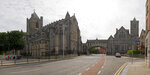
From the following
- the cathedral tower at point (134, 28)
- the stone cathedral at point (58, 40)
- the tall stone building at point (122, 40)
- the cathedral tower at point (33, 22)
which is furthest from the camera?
the cathedral tower at point (33, 22)

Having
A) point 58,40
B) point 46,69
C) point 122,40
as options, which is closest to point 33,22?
point 58,40

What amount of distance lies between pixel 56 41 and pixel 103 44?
139 feet

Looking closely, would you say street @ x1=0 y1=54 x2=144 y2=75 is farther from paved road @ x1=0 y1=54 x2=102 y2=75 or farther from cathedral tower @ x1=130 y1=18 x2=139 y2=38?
cathedral tower @ x1=130 y1=18 x2=139 y2=38

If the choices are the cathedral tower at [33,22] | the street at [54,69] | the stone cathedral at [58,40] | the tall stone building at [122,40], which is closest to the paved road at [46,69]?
the street at [54,69]

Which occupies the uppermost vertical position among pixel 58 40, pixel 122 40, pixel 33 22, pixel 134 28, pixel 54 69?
pixel 33 22

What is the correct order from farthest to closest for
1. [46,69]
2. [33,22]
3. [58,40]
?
[33,22] < [58,40] < [46,69]

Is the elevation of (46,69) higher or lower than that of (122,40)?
lower

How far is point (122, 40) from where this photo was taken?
270 feet

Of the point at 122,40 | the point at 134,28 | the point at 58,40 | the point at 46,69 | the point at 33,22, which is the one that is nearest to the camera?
the point at 46,69

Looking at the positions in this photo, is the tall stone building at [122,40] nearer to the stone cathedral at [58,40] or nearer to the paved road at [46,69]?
the stone cathedral at [58,40]

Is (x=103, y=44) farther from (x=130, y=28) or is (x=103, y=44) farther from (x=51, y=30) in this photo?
(x=51, y=30)

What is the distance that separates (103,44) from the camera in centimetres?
9444

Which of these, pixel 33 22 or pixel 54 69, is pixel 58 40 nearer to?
pixel 33 22

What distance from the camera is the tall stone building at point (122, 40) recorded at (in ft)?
266
